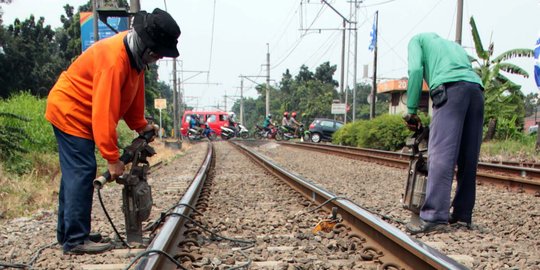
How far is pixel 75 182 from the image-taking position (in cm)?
279

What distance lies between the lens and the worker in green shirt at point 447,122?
322 cm

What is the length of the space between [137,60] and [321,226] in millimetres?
1779

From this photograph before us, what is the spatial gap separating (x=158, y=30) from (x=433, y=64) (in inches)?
80.8

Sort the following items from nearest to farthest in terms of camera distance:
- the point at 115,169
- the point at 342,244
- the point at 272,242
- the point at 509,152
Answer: the point at 115,169, the point at 342,244, the point at 272,242, the point at 509,152

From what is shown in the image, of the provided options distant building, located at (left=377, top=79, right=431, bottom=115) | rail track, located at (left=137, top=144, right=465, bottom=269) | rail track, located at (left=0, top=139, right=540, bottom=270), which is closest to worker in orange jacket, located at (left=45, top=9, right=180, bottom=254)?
rail track, located at (left=0, top=139, right=540, bottom=270)

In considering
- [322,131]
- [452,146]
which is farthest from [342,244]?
[322,131]

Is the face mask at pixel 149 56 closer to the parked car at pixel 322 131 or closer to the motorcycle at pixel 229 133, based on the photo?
the parked car at pixel 322 131

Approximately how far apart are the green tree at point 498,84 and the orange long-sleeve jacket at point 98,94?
14.2 metres

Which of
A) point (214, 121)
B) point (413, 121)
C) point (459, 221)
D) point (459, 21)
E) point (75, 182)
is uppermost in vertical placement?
point (459, 21)

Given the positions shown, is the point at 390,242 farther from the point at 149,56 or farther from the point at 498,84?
the point at 498,84

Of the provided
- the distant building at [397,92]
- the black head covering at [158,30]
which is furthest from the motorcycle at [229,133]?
the black head covering at [158,30]

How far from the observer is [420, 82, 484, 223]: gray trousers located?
322 cm

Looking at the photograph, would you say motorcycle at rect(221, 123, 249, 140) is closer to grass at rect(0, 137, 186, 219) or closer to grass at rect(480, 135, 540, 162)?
grass at rect(480, 135, 540, 162)

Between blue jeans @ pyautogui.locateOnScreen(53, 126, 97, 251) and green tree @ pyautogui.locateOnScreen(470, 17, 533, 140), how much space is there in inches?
563
